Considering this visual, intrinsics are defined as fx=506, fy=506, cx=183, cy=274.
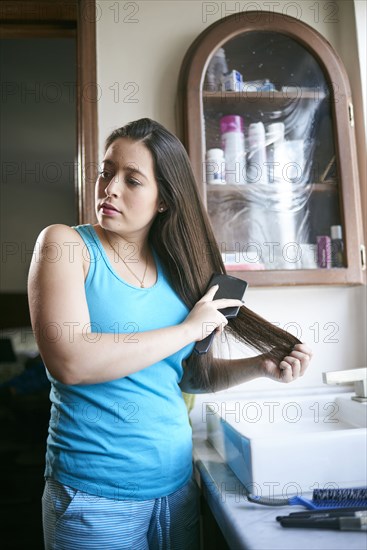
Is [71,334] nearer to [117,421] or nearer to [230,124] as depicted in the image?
[117,421]

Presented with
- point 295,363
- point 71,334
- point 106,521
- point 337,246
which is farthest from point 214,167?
point 106,521

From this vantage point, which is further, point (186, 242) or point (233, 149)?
point (233, 149)

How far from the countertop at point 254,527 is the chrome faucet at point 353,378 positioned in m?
0.30

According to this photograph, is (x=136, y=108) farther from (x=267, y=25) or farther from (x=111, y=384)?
(x=111, y=384)

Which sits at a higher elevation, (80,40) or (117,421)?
(80,40)

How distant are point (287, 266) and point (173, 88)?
0.61m

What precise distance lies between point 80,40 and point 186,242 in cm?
77

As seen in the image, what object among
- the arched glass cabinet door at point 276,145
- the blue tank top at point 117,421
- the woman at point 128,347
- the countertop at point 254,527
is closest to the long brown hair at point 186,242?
the woman at point 128,347

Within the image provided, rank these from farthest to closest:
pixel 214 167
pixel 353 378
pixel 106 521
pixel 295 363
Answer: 1. pixel 214 167
2. pixel 353 378
3. pixel 295 363
4. pixel 106 521

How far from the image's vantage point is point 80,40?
4.70 feet

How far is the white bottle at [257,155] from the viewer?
1424mm

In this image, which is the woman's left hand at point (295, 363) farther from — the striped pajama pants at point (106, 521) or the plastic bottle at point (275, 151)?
the plastic bottle at point (275, 151)

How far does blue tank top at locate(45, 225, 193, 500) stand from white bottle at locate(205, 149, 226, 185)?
0.52 meters

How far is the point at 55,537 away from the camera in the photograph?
0.85m
